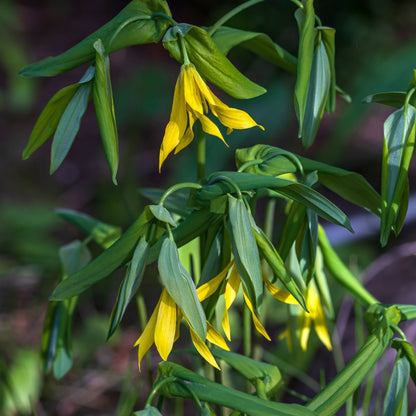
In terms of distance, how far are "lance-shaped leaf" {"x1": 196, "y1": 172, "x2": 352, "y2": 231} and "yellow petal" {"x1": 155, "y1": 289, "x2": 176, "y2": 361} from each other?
0.30 ft

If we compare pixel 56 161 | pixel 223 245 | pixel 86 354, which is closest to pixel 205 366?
pixel 223 245

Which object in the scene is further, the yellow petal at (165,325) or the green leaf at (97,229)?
the green leaf at (97,229)

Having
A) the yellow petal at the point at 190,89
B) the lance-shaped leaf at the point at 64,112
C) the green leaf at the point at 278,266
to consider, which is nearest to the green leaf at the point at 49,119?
the lance-shaped leaf at the point at 64,112

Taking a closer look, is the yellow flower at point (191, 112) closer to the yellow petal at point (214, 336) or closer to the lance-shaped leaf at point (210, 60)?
the lance-shaped leaf at point (210, 60)

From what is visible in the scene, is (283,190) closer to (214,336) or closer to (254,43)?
(214,336)

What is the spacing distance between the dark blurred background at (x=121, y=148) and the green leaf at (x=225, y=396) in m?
0.43

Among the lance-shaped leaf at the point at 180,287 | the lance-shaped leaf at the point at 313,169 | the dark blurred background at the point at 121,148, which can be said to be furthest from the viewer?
the dark blurred background at the point at 121,148

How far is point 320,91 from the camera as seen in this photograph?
0.56 meters

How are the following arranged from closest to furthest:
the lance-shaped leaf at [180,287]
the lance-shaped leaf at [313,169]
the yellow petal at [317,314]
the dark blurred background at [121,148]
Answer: the lance-shaped leaf at [180,287]
the lance-shaped leaf at [313,169]
the yellow petal at [317,314]
the dark blurred background at [121,148]

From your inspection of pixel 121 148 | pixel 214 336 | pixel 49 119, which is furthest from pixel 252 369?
pixel 121 148

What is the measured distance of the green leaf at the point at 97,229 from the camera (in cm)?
67

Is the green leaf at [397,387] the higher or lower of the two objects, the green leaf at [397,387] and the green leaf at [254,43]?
the lower

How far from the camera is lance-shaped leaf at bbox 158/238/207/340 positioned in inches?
16.3

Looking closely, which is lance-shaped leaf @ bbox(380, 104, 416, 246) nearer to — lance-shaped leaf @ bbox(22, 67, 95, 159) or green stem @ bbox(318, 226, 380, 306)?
green stem @ bbox(318, 226, 380, 306)
